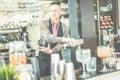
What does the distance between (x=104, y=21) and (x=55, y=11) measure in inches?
46.4

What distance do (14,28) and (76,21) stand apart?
738 mm

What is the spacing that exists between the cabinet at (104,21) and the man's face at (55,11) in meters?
0.83

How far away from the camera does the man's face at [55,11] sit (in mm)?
2900

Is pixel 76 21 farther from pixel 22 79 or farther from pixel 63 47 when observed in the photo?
pixel 22 79

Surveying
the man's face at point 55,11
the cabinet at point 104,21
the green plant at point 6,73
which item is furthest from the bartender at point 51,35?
the green plant at point 6,73

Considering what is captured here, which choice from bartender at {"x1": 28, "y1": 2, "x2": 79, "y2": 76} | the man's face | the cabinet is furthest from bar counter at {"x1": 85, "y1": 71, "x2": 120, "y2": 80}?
the cabinet

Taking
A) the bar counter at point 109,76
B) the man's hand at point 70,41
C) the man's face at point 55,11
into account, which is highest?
the man's face at point 55,11

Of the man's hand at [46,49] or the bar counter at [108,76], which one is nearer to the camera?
the bar counter at [108,76]

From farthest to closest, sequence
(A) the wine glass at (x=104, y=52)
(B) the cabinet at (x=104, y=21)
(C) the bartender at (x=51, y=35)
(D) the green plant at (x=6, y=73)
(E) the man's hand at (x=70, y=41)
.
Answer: (B) the cabinet at (x=104, y=21) → (E) the man's hand at (x=70, y=41) → (C) the bartender at (x=51, y=35) → (A) the wine glass at (x=104, y=52) → (D) the green plant at (x=6, y=73)

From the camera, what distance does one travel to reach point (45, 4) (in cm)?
292

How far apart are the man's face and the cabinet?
83 cm

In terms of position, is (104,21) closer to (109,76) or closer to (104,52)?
(104,52)

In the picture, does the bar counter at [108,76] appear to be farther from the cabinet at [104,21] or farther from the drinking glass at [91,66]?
the cabinet at [104,21]

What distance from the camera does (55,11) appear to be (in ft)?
9.68
